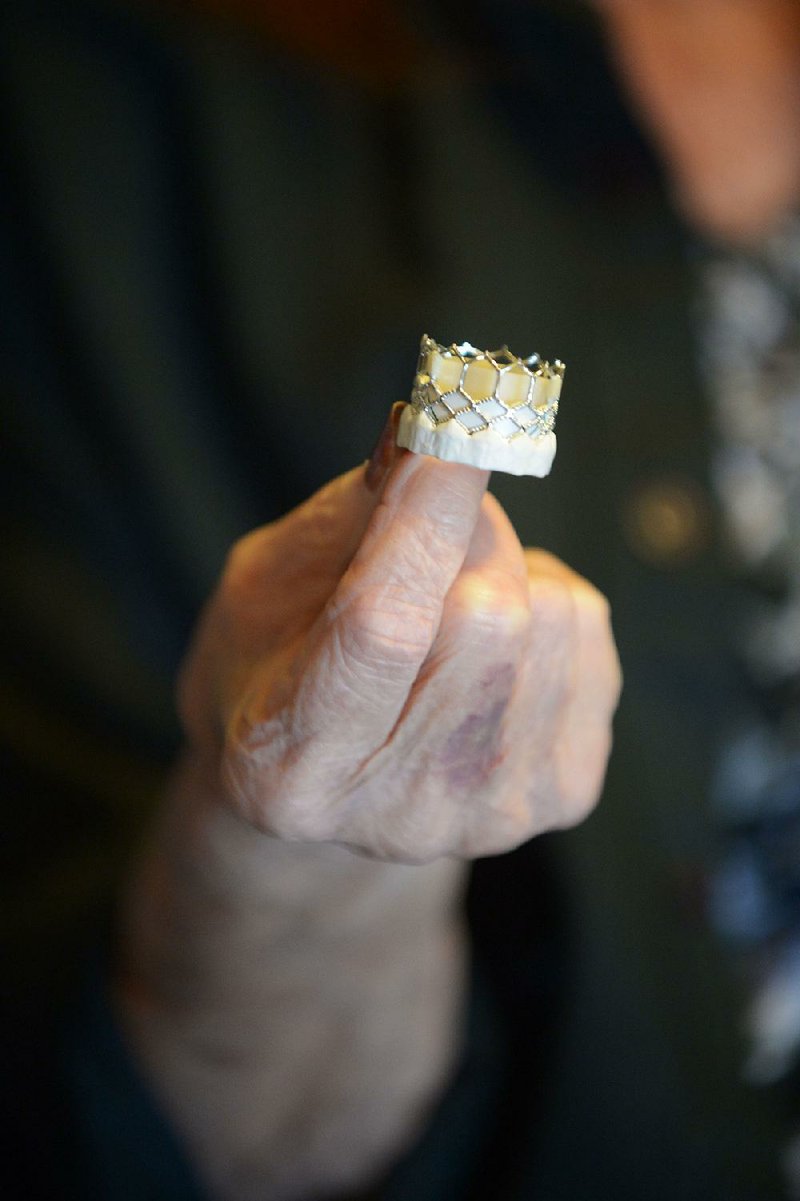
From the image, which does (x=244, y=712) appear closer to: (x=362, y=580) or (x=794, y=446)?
(x=362, y=580)

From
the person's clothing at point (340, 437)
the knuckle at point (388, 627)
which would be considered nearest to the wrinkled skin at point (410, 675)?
the knuckle at point (388, 627)

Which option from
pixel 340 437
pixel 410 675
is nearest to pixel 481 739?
pixel 410 675

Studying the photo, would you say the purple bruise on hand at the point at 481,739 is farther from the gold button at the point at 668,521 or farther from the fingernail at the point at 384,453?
the gold button at the point at 668,521

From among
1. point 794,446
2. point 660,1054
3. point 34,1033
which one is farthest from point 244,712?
point 794,446

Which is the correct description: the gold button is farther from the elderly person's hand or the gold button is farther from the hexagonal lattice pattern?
the hexagonal lattice pattern

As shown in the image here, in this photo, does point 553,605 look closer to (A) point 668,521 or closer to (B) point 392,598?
Answer: (B) point 392,598

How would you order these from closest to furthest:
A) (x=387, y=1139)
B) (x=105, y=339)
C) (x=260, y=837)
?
(x=260, y=837), (x=387, y=1139), (x=105, y=339)

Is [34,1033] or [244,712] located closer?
[244,712]
